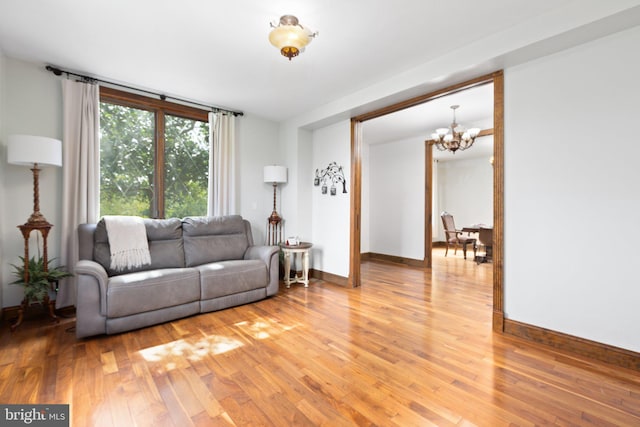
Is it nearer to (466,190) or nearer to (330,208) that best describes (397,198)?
(330,208)

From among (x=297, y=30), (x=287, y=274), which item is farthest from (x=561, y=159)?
(x=287, y=274)

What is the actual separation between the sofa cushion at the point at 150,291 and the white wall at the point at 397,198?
430cm

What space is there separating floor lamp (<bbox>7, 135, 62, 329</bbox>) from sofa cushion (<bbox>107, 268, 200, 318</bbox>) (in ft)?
2.74

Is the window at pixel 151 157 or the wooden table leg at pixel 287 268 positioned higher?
the window at pixel 151 157

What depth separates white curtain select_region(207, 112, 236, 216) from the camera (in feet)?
13.8

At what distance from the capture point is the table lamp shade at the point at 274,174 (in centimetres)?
458

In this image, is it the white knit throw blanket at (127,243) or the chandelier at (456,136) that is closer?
the white knit throw blanket at (127,243)

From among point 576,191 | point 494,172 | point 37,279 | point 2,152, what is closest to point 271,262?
point 37,279

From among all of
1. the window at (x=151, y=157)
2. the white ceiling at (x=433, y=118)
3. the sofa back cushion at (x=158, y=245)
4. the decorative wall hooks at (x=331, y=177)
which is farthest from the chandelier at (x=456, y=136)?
the sofa back cushion at (x=158, y=245)

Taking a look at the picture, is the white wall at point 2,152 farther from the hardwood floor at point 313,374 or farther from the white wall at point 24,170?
the hardwood floor at point 313,374

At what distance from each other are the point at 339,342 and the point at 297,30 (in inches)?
100

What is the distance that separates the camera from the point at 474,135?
467 centimetres

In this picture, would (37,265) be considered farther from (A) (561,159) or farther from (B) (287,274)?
(A) (561,159)

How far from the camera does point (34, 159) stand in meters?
2.65
